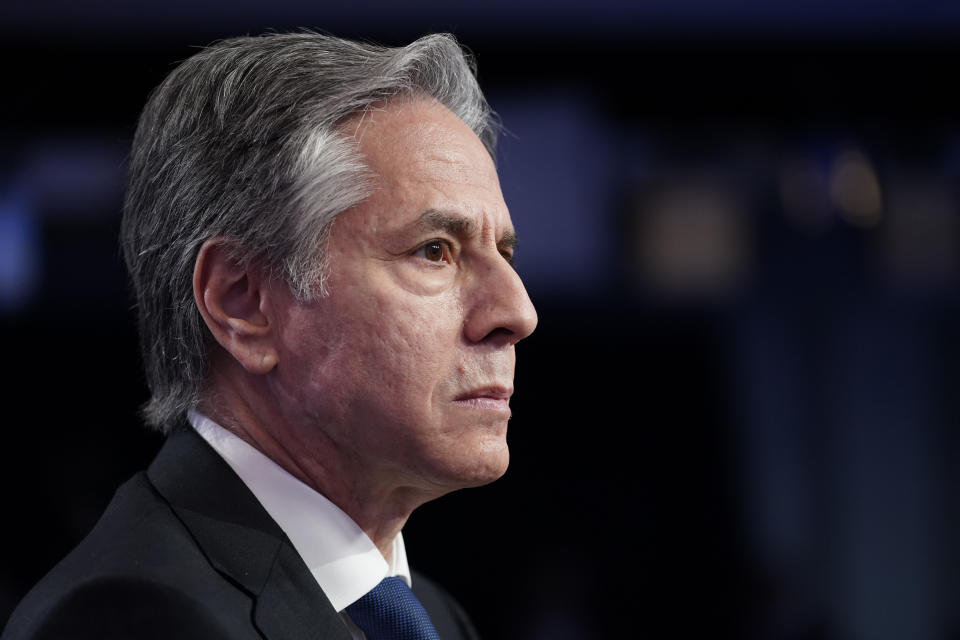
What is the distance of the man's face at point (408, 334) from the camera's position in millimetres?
1343

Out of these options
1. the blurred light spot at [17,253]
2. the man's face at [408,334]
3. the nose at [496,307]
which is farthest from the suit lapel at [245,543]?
the blurred light spot at [17,253]

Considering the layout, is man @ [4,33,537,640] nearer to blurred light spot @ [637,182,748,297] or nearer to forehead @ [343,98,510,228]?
forehead @ [343,98,510,228]

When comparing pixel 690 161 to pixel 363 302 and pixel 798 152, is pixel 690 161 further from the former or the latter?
pixel 363 302

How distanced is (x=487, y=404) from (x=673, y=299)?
2215mm

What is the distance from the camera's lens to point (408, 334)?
1341 mm

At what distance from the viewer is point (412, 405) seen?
4.40ft

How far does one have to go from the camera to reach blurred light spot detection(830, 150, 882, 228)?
3582 millimetres

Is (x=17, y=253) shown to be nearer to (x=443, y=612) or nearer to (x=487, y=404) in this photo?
(x=443, y=612)

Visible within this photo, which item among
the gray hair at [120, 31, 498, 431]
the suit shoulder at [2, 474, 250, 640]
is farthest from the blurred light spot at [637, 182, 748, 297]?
the suit shoulder at [2, 474, 250, 640]

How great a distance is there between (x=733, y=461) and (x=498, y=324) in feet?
7.66

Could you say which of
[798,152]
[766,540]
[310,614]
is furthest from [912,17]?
[310,614]

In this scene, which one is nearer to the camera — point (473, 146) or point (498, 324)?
point (498, 324)

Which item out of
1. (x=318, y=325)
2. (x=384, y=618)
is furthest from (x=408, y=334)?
(x=384, y=618)

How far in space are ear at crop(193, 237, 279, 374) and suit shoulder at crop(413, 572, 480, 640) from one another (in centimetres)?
54
